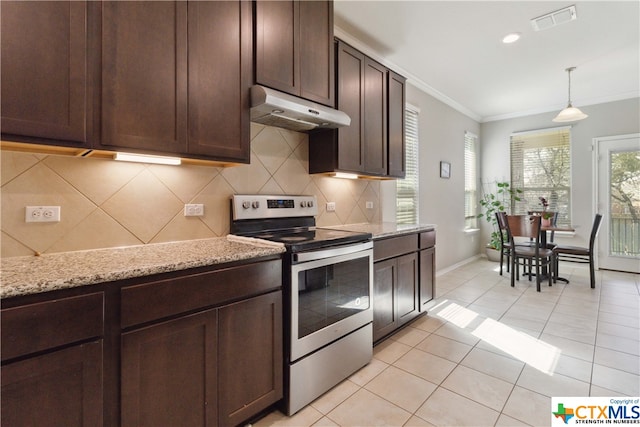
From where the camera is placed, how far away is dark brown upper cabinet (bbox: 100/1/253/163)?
4.47 ft

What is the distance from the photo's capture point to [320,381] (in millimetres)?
1844

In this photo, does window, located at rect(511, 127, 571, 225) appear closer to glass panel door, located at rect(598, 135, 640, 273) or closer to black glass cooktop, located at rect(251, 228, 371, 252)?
glass panel door, located at rect(598, 135, 640, 273)

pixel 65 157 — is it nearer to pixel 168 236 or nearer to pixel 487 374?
pixel 168 236

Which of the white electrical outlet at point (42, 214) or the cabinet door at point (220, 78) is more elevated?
the cabinet door at point (220, 78)

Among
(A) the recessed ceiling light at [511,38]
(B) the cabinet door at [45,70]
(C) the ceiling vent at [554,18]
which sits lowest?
(B) the cabinet door at [45,70]

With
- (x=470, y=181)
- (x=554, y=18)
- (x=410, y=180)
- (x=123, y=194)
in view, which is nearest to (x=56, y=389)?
(x=123, y=194)

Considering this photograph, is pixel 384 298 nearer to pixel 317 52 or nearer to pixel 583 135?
pixel 317 52

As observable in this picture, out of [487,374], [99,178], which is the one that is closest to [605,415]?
[487,374]

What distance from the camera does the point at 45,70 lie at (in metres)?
1.19

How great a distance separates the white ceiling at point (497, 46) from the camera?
258 cm

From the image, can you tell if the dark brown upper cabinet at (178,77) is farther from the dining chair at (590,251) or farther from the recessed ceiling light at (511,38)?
the dining chair at (590,251)

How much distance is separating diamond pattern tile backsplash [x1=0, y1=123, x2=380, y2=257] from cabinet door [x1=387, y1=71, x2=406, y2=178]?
116 centimetres

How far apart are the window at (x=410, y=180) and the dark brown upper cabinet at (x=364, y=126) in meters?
0.71

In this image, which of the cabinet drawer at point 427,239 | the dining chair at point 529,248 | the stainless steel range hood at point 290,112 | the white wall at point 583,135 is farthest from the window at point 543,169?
the stainless steel range hood at point 290,112
